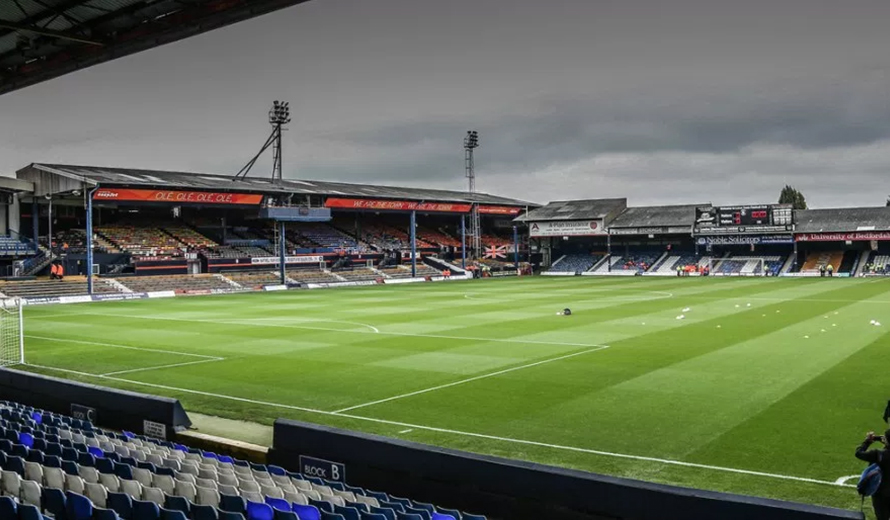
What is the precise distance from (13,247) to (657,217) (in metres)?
61.5

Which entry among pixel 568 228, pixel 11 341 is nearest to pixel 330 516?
pixel 11 341

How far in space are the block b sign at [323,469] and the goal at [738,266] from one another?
68694mm

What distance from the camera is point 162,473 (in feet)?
26.1

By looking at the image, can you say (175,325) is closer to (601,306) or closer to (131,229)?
(601,306)

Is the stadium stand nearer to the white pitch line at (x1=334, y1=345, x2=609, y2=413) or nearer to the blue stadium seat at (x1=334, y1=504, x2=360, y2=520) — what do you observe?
the white pitch line at (x1=334, y1=345, x2=609, y2=413)

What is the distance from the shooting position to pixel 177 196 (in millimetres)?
62344

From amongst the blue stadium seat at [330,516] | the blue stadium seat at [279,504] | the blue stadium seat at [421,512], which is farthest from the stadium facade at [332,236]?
the blue stadium seat at [330,516]

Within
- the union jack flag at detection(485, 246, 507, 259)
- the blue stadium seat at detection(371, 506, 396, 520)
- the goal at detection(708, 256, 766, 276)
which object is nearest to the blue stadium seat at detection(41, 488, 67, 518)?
the blue stadium seat at detection(371, 506, 396, 520)

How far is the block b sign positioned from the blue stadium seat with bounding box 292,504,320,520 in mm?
3540

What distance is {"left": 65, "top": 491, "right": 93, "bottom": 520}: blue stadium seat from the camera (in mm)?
6453

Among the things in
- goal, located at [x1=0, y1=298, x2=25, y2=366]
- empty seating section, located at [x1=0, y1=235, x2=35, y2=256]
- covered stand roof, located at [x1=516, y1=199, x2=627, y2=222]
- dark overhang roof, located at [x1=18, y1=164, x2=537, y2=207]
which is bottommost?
goal, located at [x1=0, y1=298, x2=25, y2=366]

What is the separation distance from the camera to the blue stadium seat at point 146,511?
6375 mm

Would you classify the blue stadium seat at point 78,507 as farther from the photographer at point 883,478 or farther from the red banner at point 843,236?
the red banner at point 843,236

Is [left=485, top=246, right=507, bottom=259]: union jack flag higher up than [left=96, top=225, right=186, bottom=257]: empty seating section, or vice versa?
[left=96, top=225, right=186, bottom=257]: empty seating section
